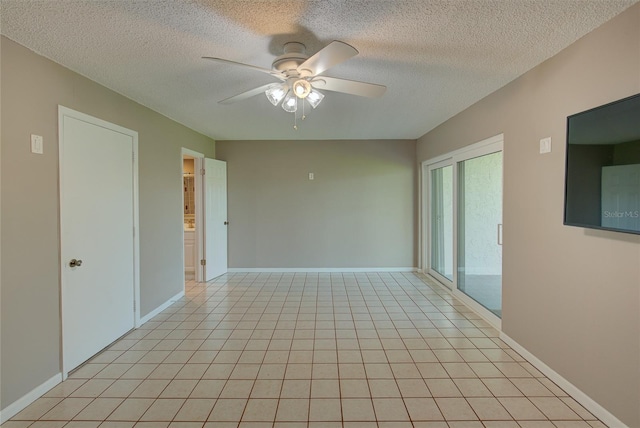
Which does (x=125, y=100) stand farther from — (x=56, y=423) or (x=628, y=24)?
(x=628, y=24)

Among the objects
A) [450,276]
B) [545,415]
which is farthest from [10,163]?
[450,276]

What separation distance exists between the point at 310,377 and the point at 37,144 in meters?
2.56

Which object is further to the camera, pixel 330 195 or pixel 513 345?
pixel 330 195

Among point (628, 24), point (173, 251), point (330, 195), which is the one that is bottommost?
point (173, 251)

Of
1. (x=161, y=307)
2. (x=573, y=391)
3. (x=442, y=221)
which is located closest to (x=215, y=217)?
(x=161, y=307)

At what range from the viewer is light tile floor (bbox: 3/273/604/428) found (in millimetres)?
1964

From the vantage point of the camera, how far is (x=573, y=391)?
2119 mm

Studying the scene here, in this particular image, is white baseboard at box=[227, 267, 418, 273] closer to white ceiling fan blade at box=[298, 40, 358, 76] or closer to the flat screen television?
the flat screen television

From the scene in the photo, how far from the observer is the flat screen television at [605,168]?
5.40 feet

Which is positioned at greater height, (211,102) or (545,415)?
(211,102)

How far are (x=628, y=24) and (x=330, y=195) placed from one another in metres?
4.33

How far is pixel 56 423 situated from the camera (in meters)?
1.93

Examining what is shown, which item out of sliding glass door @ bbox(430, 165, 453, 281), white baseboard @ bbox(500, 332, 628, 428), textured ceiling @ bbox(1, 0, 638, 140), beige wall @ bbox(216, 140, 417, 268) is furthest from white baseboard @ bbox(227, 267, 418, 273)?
textured ceiling @ bbox(1, 0, 638, 140)

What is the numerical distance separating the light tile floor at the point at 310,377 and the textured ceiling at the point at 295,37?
237cm
